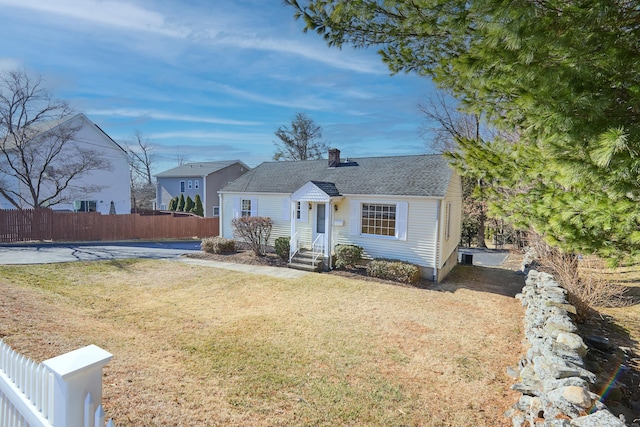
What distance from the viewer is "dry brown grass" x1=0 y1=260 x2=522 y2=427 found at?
4.00 m

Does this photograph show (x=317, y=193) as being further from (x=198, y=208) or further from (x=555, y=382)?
(x=198, y=208)

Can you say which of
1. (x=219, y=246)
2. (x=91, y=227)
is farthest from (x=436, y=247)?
(x=91, y=227)

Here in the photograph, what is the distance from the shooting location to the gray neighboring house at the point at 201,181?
31.7 meters

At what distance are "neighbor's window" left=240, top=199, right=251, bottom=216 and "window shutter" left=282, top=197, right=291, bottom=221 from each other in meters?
2.53

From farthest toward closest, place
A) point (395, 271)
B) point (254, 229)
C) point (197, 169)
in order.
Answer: point (197, 169)
point (254, 229)
point (395, 271)

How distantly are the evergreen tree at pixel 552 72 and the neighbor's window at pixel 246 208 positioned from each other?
44.9 ft

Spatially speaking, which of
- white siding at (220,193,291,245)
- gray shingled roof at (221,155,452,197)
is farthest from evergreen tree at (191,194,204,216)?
white siding at (220,193,291,245)

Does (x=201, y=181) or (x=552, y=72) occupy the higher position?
(x=201, y=181)

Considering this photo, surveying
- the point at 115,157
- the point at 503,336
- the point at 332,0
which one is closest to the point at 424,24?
the point at 332,0

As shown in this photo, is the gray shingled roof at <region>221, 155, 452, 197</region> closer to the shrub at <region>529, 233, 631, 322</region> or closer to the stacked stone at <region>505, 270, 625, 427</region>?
the shrub at <region>529, 233, 631, 322</region>

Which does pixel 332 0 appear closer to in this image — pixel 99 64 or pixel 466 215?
pixel 99 64

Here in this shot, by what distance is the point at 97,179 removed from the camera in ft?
79.0

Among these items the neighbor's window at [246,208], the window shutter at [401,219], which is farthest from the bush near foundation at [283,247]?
the window shutter at [401,219]

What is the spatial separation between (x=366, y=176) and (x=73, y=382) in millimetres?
13217
